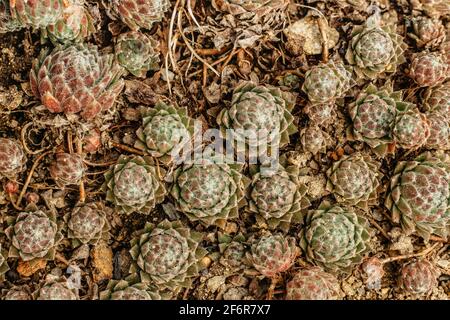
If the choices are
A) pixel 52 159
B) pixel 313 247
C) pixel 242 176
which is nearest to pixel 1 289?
pixel 52 159

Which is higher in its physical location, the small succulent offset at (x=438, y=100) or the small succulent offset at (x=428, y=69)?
the small succulent offset at (x=428, y=69)

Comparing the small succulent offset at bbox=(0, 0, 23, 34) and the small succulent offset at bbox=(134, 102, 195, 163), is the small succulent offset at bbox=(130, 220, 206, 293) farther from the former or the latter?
the small succulent offset at bbox=(0, 0, 23, 34)

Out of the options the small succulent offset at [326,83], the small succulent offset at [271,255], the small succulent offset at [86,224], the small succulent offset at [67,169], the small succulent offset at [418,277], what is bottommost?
the small succulent offset at [418,277]

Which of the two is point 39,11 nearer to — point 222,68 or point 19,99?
point 19,99

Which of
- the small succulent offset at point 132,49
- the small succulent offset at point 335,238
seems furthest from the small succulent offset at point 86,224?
the small succulent offset at point 335,238

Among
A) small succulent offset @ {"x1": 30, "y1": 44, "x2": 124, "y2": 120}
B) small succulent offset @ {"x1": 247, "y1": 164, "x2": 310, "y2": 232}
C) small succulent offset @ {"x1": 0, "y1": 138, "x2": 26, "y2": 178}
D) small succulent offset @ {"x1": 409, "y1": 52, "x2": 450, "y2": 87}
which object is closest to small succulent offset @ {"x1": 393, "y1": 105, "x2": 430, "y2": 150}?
small succulent offset @ {"x1": 409, "y1": 52, "x2": 450, "y2": 87}

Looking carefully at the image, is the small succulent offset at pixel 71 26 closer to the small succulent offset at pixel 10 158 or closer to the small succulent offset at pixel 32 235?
the small succulent offset at pixel 10 158

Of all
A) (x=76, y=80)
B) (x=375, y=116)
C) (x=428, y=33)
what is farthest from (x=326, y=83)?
(x=76, y=80)
